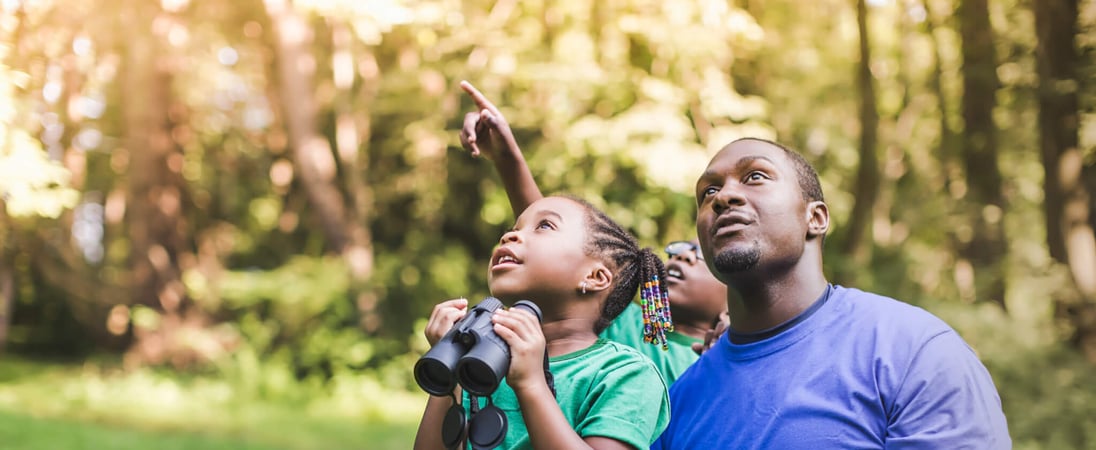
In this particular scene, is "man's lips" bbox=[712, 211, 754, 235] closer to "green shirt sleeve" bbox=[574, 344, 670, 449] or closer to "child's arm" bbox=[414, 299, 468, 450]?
"green shirt sleeve" bbox=[574, 344, 670, 449]

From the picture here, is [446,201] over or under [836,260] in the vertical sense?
over

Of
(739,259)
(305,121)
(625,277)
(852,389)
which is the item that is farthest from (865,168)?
(852,389)

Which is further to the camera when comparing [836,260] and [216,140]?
[216,140]

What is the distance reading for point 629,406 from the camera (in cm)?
206

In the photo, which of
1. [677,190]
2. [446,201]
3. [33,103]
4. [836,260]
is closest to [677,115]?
[677,190]

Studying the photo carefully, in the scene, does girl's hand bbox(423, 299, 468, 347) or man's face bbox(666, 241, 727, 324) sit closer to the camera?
girl's hand bbox(423, 299, 468, 347)

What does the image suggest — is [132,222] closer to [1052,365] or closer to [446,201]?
[446,201]

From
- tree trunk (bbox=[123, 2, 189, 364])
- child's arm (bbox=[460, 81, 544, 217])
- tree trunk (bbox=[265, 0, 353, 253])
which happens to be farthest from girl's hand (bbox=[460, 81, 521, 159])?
tree trunk (bbox=[123, 2, 189, 364])

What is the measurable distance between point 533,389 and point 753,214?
0.63 m

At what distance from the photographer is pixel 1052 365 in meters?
7.54

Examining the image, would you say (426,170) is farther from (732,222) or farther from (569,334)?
(732,222)

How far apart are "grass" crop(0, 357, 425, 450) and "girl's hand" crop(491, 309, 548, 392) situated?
7.26m

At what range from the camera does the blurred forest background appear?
8164mm

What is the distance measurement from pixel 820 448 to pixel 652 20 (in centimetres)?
876
